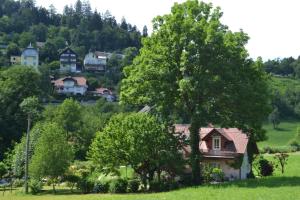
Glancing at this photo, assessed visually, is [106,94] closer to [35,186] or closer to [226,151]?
[35,186]

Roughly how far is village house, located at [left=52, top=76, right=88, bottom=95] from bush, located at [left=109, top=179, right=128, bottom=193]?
10777 centimetres

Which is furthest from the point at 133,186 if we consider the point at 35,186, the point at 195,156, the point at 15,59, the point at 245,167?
the point at 15,59

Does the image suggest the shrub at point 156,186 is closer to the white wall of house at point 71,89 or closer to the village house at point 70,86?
the village house at point 70,86

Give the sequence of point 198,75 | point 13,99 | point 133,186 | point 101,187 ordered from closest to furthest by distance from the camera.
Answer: point 198,75 → point 133,186 → point 101,187 → point 13,99

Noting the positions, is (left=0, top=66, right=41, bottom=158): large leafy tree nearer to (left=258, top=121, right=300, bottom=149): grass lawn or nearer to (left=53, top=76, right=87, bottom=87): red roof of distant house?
A: (left=258, top=121, right=300, bottom=149): grass lawn

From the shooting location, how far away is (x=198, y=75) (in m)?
38.8

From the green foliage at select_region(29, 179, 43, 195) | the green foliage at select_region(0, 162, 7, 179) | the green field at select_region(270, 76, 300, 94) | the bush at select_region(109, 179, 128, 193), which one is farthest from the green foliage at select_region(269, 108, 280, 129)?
the bush at select_region(109, 179, 128, 193)

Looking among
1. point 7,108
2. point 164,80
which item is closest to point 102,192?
point 164,80

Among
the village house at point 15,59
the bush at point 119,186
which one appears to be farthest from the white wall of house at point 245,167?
the village house at point 15,59

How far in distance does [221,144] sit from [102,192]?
1257 cm

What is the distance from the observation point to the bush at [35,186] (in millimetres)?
46156

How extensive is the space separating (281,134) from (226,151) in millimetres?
76030

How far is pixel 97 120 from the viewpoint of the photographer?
86.6 metres

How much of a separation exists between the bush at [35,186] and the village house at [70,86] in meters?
101
